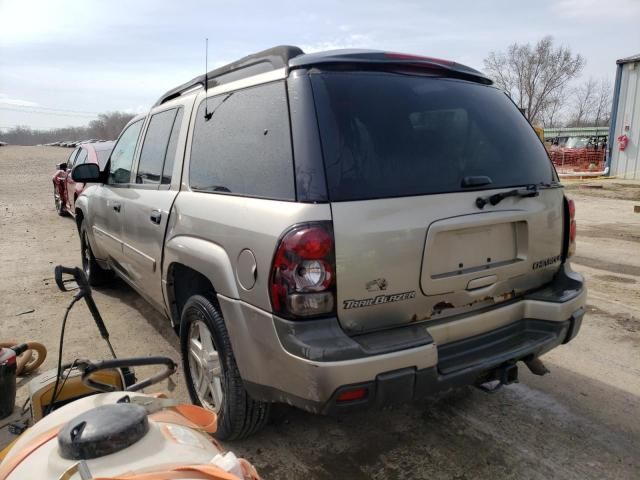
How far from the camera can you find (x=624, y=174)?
19281mm

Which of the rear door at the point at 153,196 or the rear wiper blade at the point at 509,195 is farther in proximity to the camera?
the rear door at the point at 153,196

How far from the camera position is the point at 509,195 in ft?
8.11

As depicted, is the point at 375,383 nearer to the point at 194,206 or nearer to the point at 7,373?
the point at 194,206

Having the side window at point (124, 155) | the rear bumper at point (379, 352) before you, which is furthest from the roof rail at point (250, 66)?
the rear bumper at point (379, 352)

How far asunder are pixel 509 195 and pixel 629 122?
794 inches

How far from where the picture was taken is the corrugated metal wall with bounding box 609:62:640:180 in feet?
61.0

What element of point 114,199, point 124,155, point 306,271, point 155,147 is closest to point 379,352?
point 306,271

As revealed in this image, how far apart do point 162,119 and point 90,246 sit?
2.45m

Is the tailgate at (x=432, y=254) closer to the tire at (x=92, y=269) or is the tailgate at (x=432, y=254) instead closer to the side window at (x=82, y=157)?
the tire at (x=92, y=269)

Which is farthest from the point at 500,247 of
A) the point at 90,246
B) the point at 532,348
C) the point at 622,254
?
the point at 622,254

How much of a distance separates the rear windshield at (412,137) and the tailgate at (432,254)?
0.34 feet

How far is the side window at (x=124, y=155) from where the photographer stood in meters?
4.35

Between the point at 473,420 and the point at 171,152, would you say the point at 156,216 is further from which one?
the point at 473,420


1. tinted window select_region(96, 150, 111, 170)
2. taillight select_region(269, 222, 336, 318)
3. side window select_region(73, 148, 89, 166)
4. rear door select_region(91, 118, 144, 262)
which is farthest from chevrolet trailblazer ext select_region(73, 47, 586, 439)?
side window select_region(73, 148, 89, 166)
